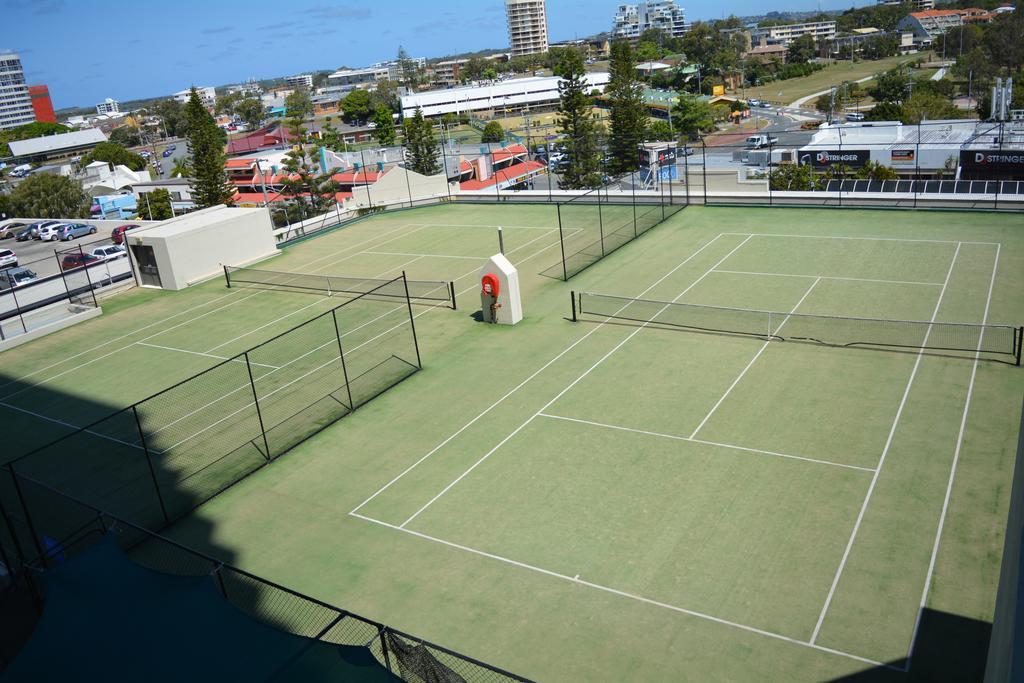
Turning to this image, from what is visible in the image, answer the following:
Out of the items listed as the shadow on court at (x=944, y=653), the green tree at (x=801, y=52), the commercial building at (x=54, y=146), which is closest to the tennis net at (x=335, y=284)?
the shadow on court at (x=944, y=653)

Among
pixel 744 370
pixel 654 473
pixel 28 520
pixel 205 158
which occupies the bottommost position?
pixel 654 473

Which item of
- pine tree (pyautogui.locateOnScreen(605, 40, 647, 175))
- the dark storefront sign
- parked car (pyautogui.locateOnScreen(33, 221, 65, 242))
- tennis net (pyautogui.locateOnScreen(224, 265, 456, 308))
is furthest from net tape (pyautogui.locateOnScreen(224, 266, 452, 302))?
the dark storefront sign

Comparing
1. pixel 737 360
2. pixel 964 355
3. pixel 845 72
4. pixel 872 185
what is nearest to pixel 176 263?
pixel 737 360

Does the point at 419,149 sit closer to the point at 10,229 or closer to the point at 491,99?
the point at 10,229

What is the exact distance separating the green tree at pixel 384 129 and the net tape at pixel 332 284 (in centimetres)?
9723

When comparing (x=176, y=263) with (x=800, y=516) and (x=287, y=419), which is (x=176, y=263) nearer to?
(x=287, y=419)

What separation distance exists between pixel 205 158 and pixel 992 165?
49.4 meters

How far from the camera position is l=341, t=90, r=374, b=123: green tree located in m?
173

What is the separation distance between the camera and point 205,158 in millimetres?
54188

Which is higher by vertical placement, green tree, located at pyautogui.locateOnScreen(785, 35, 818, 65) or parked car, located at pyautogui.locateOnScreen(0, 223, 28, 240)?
green tree, located at pyautogui.locateOnScreen(785, 35, 818, 65)

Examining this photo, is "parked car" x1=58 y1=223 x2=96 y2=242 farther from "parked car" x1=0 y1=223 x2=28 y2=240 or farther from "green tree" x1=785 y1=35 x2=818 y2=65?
"green tree" x1=785 y1=35 x2=818 y2=65

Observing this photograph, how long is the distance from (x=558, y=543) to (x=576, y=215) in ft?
72.4

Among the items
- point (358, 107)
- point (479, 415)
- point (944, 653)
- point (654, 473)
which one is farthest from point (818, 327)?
point (358, 107)

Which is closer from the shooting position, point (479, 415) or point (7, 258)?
point (479, 415)
